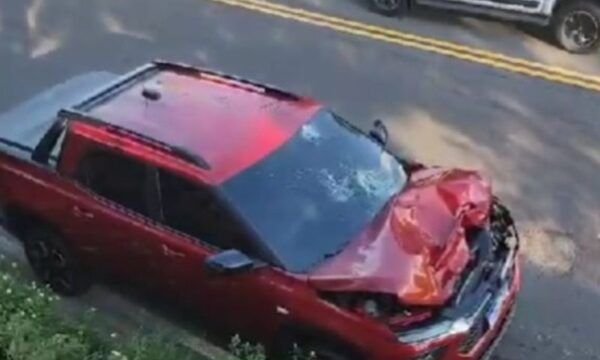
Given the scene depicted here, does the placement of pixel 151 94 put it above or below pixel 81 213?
above

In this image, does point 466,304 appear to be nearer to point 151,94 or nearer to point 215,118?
point 215,118

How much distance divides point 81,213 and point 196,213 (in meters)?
1.07

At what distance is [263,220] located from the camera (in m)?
7.69

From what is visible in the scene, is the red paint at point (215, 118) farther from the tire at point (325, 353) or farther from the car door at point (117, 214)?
the tire at point (325, 353)

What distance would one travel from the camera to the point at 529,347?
8.50 meters

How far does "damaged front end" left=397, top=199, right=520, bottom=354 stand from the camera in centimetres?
727

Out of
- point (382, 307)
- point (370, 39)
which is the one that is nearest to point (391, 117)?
point (370, 39)

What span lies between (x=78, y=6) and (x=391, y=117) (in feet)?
16.4

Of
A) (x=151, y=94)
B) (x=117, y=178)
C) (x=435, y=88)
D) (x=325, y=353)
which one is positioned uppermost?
(x=151, y=94)

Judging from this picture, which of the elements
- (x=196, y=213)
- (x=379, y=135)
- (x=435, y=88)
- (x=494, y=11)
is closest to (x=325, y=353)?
(x=196, y=213)

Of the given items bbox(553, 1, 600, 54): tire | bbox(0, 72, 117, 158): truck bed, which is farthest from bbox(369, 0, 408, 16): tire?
bbox(0, 72, 117, 158): truck bed

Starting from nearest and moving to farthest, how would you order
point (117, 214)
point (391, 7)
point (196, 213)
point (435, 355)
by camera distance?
point (435, 355)
point (196, 213)
point (117, 214)
point (391, 7)

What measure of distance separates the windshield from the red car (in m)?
0.01

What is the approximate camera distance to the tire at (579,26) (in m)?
13.0
